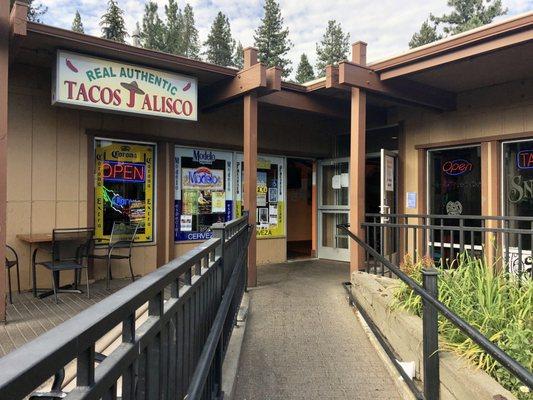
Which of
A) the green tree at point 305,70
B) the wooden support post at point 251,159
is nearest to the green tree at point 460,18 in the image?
the green tree at point 305,70

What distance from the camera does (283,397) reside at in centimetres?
289

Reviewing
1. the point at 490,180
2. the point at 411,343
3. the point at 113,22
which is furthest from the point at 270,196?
the point at 113,22

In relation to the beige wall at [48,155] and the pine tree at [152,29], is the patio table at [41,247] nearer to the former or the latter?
the beige wall at [48,155]

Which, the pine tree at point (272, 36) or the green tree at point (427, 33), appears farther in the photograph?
the pine tree at point (272, 36)

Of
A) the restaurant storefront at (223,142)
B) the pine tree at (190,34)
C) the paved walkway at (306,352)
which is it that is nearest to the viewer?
the paved walkway at (306,352)

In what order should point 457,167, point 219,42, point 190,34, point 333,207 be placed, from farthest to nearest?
point 190,34 < point 219,42 < point 333,207 < point 457,167

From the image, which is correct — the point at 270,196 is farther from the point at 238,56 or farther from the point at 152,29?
the point at 238,56

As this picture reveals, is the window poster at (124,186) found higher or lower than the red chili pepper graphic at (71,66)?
lower

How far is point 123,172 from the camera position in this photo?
646 centimetres

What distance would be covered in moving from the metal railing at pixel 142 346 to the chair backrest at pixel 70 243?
371 centimetres

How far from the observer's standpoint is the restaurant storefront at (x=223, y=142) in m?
5.23

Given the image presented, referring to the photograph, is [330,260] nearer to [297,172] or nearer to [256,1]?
[297,172]

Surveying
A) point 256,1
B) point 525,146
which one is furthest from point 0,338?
point 256,1

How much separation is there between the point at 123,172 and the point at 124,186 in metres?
0.21
